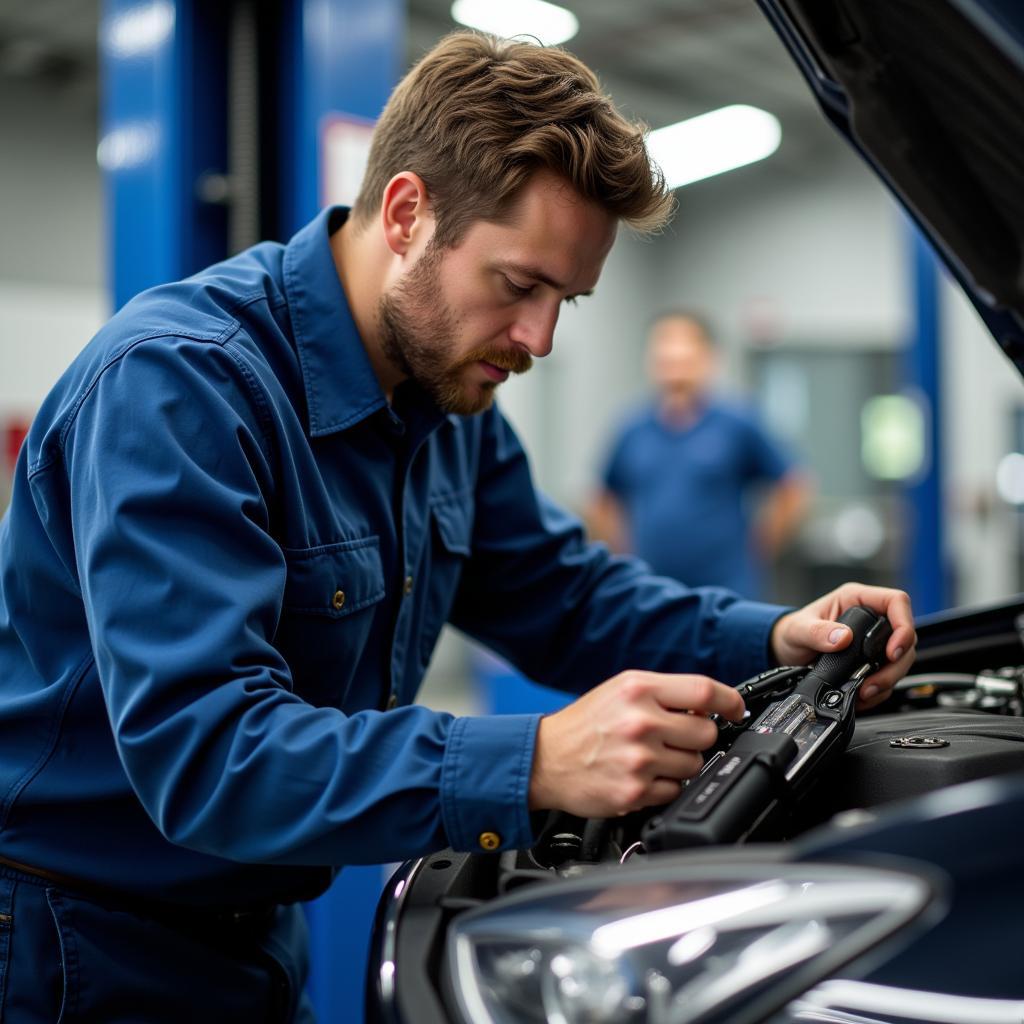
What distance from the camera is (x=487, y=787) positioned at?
3.09ft

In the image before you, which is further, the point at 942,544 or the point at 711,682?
the point at 942,544

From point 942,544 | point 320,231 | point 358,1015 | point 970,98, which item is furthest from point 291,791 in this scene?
point 942,544

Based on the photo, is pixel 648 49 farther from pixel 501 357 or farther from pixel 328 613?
pixel 328 613

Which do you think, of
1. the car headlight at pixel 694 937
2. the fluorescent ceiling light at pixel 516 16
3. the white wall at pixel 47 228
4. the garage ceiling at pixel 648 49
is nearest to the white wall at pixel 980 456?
the garage ceiling at pixel 648 49

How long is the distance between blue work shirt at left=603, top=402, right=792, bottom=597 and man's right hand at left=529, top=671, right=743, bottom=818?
361 cm

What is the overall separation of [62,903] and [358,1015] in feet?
4.13

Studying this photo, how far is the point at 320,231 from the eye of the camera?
135cm

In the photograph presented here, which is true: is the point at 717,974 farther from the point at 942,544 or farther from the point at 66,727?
the point at 942,544

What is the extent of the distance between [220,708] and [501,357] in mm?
559

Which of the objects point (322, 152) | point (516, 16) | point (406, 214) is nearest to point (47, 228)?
point (516, 16)

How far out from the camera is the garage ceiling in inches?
242

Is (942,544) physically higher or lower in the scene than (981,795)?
lower

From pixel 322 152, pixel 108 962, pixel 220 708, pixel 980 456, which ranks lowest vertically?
pixel 980 456

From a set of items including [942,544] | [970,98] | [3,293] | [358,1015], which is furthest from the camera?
[3,293]
